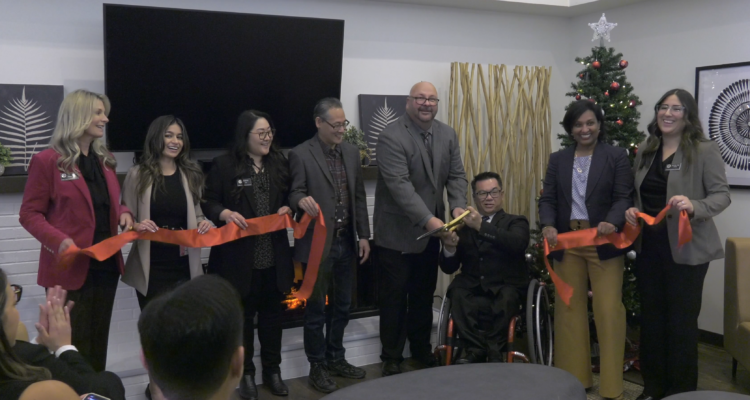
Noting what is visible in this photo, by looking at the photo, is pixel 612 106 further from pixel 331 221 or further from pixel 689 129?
pixel 331 221

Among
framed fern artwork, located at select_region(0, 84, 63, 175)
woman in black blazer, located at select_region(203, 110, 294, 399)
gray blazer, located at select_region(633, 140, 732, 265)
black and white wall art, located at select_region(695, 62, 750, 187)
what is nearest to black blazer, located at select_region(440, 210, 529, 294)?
gray blazer, located at select_region(633, 140, 732, 265)

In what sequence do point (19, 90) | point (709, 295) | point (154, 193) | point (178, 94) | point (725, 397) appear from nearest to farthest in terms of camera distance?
point (725, 397) → point (154, 193) → point (19, 90) → point (178, 94) → point (709, 295)

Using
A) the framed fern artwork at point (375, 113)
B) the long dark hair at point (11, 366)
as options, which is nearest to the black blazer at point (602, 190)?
the framed fern artwork at point (375, 113)

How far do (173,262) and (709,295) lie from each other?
14.0ft

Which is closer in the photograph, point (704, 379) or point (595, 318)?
point (595, 318)

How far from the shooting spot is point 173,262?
3.65m

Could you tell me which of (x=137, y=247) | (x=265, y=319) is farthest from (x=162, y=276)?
(x=265, y=319)

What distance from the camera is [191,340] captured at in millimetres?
1337

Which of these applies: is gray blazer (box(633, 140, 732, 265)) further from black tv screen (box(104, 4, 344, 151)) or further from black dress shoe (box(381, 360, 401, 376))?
black tv screen (box(104, 4, 344, 151))

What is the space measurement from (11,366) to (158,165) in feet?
6.76

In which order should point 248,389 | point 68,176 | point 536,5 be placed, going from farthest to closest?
point 536,5 → point 248,389 → point 68,176

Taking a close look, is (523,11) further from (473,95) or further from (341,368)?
(341,368)

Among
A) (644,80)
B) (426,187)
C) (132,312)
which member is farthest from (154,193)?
(644,80)

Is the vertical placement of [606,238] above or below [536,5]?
below
